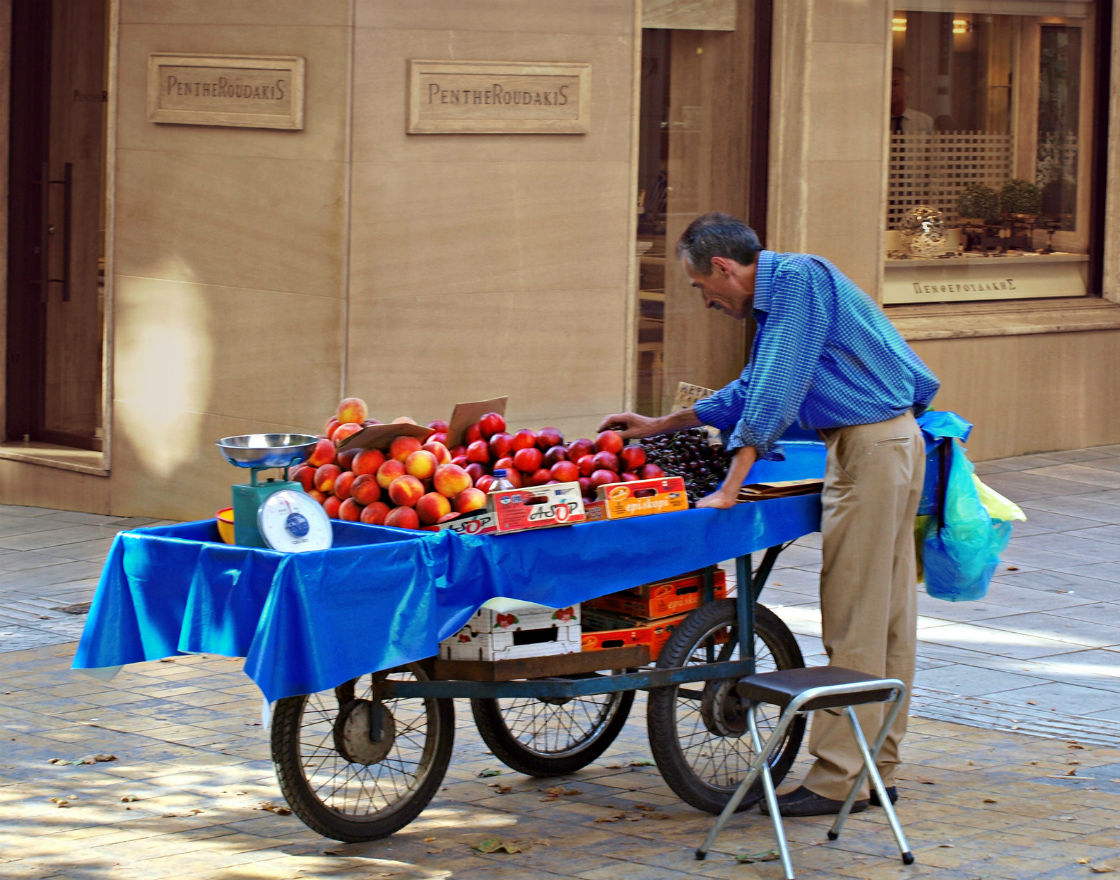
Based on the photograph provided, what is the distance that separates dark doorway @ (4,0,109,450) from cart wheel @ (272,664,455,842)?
6.56 m

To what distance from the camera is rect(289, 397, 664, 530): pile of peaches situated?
17.7 feet

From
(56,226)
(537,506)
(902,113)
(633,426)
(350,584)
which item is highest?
(902,113)

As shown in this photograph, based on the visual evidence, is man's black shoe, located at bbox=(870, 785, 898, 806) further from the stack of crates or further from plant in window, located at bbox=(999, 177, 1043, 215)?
plant in window, located at bbox=(999, 177, 1043, 215)

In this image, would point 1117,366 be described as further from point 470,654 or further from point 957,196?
point 470,654

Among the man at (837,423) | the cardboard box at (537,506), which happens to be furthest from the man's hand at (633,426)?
the cardboard box at (537,506)

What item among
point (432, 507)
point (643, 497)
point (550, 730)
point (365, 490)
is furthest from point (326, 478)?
point (550, 730)

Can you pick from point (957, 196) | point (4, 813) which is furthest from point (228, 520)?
point (957, 196)

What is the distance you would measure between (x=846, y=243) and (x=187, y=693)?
6.48m

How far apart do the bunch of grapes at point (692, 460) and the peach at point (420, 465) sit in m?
0.84

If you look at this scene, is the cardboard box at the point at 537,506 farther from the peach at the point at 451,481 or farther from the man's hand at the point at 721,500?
the man's hand at the point at 721,500

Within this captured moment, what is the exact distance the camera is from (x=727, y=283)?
5680 mm

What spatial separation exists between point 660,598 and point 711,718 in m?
0.43

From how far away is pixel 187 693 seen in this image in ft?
23.9

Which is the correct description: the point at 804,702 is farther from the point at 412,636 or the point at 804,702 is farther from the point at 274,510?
the point at 274,510
